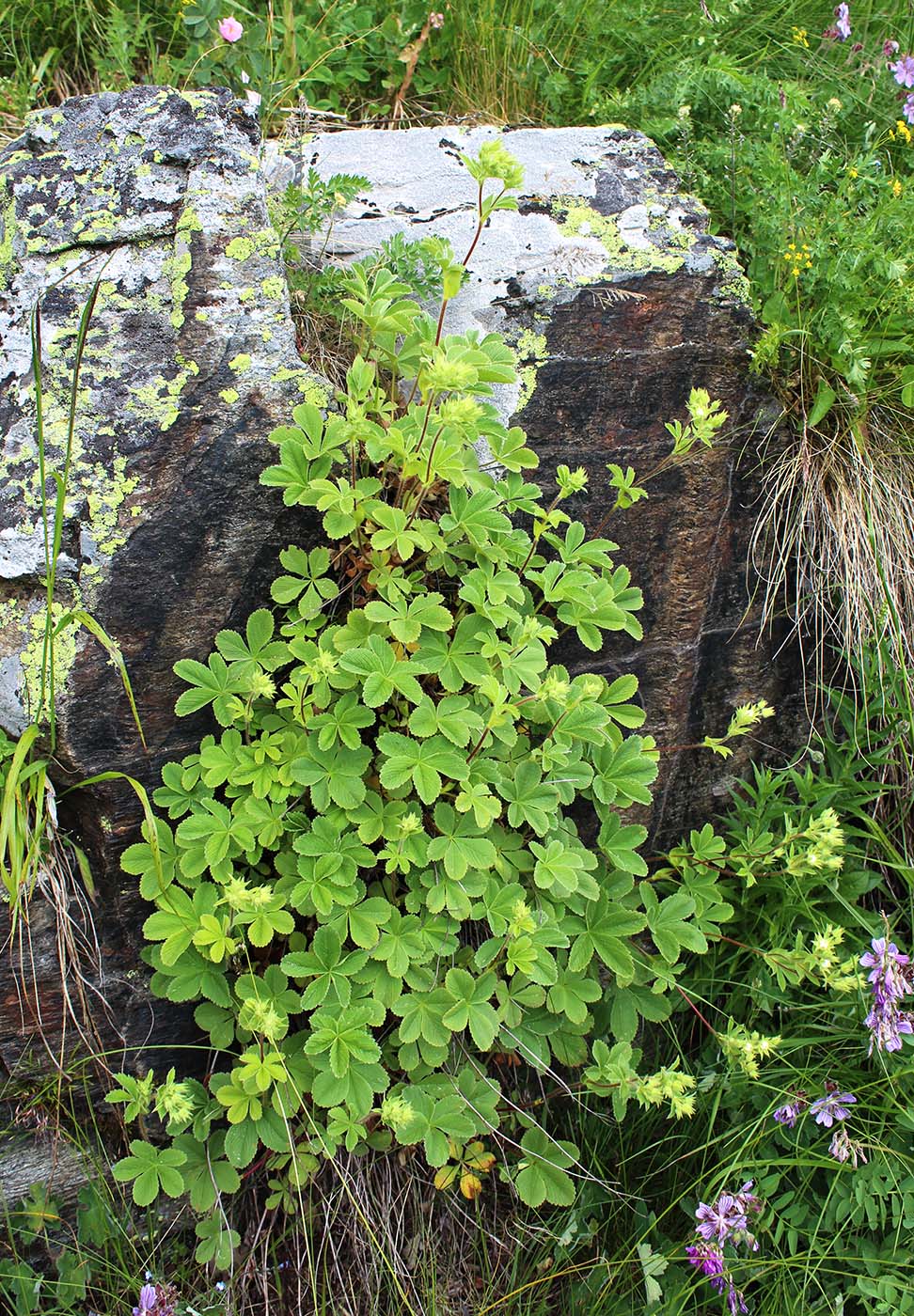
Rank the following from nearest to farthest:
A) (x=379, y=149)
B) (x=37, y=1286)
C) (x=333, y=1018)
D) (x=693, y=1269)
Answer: (x=333, y=1018) < (x=37, y=1286) < (x=693, y=1269) < (x=379, y=149)

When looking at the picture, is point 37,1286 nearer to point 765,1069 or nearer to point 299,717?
point 299,717

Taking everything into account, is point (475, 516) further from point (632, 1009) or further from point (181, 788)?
point (632, 1009)

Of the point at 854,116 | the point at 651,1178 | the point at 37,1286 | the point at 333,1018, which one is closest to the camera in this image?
the point at 333,1018

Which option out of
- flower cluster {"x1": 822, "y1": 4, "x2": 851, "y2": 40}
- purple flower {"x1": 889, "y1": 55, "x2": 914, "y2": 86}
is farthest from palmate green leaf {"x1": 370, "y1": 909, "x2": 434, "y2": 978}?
flower cluster {"x1": 822, "y1": 4, "x2": 851, "y2": 40}

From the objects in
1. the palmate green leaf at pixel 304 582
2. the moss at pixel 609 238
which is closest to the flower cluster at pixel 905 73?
the moss at pixel 609 238

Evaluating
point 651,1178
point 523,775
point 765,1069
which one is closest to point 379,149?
point 523,775

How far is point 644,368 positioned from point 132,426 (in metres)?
1.35

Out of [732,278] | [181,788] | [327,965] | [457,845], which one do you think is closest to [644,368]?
[732,278]

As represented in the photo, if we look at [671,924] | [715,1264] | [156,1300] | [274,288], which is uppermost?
[274,288]

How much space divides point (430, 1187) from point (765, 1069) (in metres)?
0.93

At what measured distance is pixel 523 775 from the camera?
7.82ft

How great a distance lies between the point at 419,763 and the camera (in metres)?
2.24

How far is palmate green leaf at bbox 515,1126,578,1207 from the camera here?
2465 millimetres

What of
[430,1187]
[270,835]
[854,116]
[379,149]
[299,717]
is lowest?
Answer: [430,1187]
